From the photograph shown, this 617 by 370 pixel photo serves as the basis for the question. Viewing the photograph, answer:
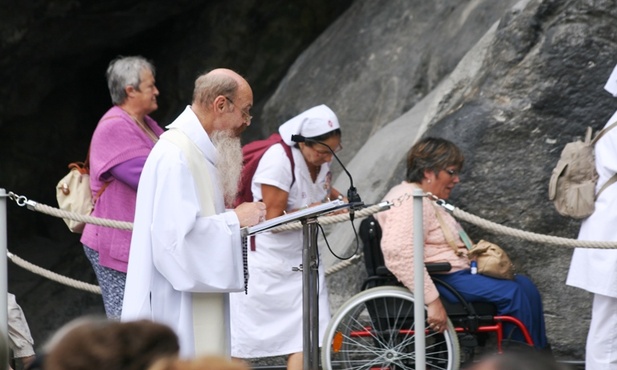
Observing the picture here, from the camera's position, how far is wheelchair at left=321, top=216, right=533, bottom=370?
6453 mm

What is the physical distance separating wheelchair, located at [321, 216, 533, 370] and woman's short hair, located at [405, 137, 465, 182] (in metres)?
0.39

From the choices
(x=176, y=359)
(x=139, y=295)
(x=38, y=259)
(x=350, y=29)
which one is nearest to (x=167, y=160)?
(x=139, y=295)

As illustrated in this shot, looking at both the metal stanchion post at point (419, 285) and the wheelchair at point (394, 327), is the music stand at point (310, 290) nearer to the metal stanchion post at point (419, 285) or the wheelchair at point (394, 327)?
the metal stanchion post at point (419, 285)

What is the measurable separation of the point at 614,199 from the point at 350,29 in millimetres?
5163

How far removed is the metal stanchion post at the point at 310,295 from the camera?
5.01 m

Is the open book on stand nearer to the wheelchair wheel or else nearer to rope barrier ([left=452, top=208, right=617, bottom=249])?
rope barrier ([left=452, top=208, right=617, bottom=249])

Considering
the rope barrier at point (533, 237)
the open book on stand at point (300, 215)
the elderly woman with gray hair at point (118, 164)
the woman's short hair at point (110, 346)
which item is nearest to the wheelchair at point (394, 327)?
the rope barrier at point (533, 237)

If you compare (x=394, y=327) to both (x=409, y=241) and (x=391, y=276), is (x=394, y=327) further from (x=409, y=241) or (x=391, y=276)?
(x=409, y=241)

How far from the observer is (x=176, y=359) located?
8.12ft

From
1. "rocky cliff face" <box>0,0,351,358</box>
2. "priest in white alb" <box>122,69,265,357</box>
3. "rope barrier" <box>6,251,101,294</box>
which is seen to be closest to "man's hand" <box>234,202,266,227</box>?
"priest in white alb" <box>122,69,265,357</box>

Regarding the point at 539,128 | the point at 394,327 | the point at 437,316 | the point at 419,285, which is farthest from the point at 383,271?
the point at 539,128

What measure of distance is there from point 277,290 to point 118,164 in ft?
3.58

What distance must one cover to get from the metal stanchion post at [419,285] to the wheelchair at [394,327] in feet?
1.58

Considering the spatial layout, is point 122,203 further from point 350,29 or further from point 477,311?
point 350,29
